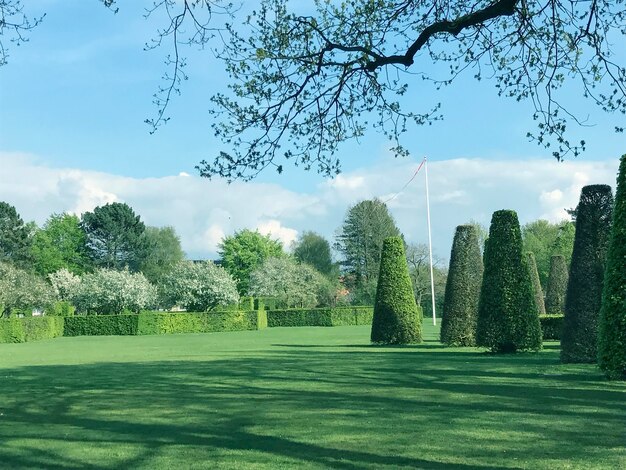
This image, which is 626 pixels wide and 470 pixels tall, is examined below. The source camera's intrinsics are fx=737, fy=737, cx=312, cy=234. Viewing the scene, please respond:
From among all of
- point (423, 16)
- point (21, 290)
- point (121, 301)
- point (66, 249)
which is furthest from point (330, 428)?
point (66, 249)

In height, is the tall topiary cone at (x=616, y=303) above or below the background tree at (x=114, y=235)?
below

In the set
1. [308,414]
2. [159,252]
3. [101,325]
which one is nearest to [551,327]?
[308,414]

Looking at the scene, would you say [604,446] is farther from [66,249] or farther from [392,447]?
[66,249]

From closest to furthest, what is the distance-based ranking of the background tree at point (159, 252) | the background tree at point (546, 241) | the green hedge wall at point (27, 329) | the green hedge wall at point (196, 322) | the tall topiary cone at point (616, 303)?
the tall topiary cone at point (616, 303) < the green hedge wall at point (27, 329) < the green hedge wall at point (196, 322) < the background tree at point (546, 241) < the background tree at point (159, 252)

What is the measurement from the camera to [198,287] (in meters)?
62.6

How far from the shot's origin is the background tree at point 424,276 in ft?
258

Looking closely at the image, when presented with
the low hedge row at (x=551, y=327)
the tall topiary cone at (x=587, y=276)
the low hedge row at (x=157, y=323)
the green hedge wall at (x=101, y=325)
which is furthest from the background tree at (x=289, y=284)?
the tall topiary cone at (x=587, y=276)

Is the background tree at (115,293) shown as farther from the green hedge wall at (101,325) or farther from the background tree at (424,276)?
the background tree at (424,276)

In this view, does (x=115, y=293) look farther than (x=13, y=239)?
No

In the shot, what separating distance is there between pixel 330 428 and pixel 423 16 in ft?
21.0

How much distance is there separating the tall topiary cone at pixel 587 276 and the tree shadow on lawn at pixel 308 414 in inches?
62.0

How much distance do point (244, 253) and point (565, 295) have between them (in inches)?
3129

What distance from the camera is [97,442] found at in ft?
30.1

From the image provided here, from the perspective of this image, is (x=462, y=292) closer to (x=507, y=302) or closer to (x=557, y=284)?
(x=507, y=302)
